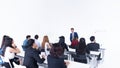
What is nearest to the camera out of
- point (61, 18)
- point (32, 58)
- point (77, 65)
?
point (77, 65)

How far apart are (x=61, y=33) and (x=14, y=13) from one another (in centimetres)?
262

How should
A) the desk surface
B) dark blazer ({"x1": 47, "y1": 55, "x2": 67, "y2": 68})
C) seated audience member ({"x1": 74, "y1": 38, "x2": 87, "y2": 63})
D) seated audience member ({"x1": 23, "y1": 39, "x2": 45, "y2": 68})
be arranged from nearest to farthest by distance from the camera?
the desk surface
dark blazer ({"x1": 47, "y1": 55, "x2": 67, "y2": 68})
seated audience member ({"x1": 23, "y1": 39, "x2": 45, "y2": 68})
seated audience member ({"x1": 74, "y1": 38, "x2": 87, "y2": 63})

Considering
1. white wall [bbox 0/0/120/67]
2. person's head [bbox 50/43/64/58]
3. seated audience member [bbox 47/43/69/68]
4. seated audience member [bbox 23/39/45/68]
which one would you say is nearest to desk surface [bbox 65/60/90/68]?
seated audience member [bbox 47/43/69/68]

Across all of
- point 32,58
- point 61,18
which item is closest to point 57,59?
point 32,58

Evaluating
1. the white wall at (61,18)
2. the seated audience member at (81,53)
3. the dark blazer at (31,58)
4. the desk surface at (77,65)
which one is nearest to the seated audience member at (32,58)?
the dark blazer at (31,58)

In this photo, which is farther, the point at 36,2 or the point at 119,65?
the point at 36,2

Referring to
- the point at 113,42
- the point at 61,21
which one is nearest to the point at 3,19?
the point at 61,21

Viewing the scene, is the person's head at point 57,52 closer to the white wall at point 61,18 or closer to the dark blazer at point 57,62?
the dark blazer at point 57,62

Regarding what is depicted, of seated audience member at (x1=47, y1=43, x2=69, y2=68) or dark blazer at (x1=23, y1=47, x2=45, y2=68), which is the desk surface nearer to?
seated audience member at (x1=47, y1=43, x2=69, y2=68)

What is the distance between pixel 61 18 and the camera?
37.7 ft

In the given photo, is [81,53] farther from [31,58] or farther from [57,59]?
[57,59]

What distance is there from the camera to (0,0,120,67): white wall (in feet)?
33.7

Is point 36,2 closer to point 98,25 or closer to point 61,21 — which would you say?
point 61,21

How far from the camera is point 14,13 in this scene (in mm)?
10344
